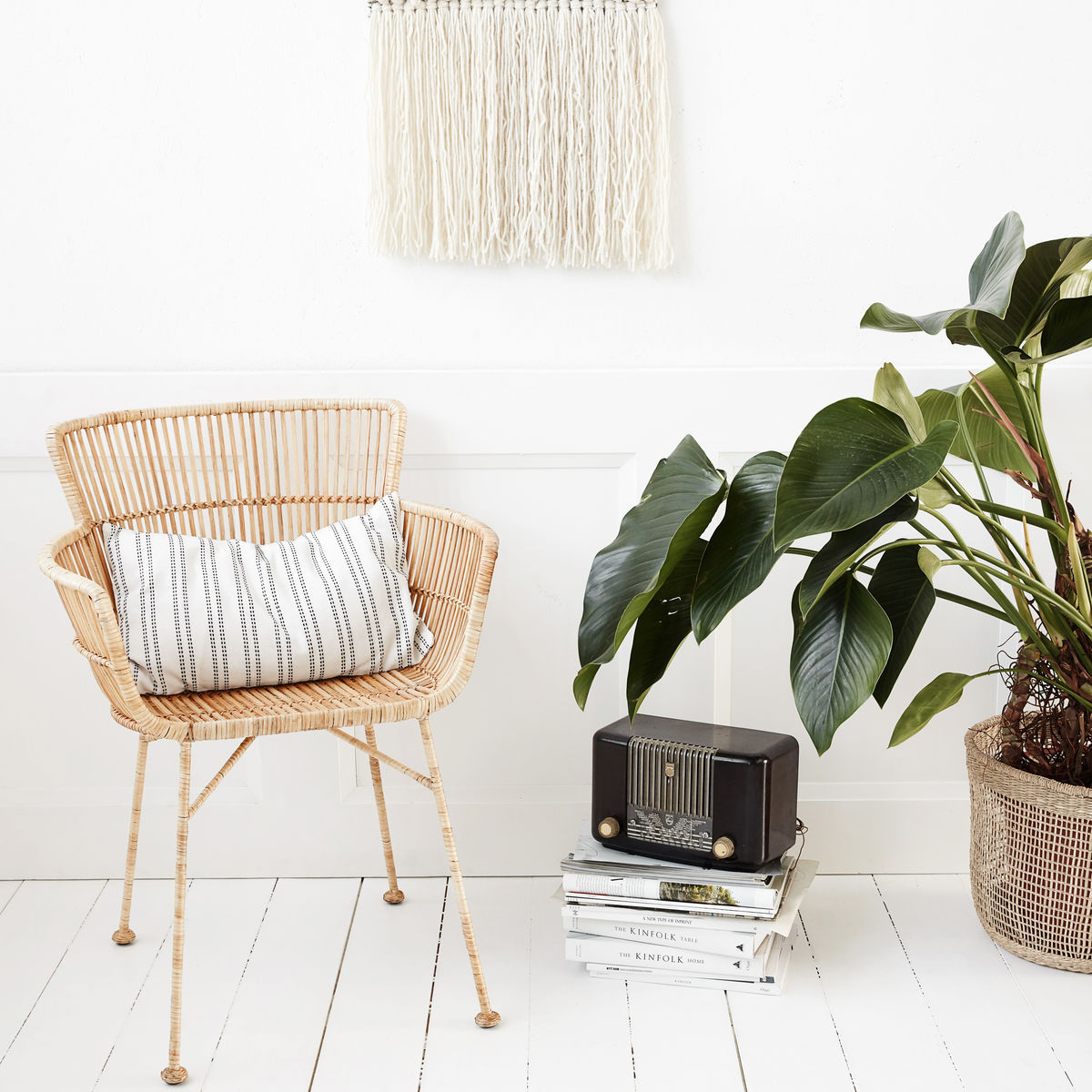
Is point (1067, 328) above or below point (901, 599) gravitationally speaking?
above

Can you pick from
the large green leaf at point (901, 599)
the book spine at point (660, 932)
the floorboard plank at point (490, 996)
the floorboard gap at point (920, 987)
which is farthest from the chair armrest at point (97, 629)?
the floorboard gap at point (920, 987)

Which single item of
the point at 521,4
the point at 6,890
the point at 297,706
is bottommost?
the point at 6,890

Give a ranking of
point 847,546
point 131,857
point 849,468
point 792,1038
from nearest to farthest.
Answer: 1. point 849,468
2. point 847,546
3. point 792,1038
4. point 131,857

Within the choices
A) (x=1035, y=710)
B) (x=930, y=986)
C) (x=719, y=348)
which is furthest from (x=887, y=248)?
(x=930, y=986)

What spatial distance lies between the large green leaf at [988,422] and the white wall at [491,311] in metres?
0.23

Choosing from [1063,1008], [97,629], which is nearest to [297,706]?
[97,629]

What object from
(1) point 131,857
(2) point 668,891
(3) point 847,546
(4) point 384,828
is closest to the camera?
(3) point 847,546

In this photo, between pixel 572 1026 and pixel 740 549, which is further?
pixel 572 1026

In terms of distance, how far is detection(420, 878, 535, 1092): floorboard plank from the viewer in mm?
1484

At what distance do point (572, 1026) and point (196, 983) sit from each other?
560 millimetres

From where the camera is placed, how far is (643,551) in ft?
4.68

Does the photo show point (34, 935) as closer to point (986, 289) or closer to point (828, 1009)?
point (828, 1009)

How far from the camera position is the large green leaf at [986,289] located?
1.32 m

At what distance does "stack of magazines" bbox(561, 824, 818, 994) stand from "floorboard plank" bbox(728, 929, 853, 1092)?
0.03 meters
